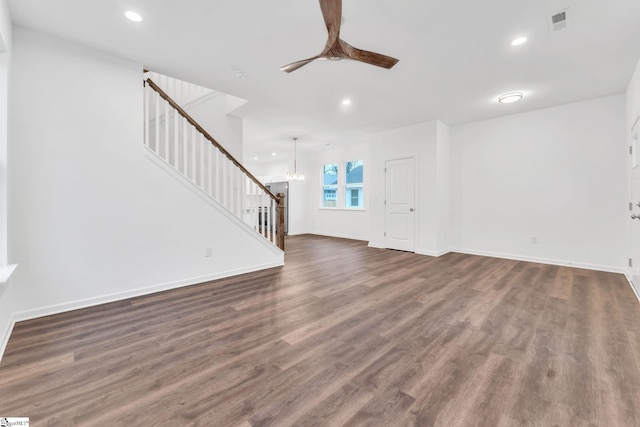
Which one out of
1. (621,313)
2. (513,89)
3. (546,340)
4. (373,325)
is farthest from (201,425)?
(513,89)

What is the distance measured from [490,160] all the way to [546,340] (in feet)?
13.3

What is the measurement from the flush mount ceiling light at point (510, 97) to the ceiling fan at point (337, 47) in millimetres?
2844

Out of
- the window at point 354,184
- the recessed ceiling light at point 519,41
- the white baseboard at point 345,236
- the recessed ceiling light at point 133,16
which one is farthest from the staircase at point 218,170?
the window at point 354,184

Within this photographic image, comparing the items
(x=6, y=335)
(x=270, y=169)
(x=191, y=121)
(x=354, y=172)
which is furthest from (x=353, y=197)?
(x=6, y=335)

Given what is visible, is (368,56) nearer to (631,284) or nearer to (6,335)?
(6,335)

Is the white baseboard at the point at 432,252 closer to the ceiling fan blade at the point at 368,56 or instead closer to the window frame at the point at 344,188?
the window frame at the point at 344,188

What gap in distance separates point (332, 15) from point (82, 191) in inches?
117

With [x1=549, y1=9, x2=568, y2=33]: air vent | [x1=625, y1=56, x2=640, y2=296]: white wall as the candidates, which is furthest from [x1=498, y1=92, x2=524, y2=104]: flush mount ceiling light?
[x1=549, y1=9, x2=568, y2=33]: air vent

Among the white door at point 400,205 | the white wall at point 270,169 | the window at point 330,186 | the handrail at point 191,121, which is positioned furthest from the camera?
the white wall at point 270,169

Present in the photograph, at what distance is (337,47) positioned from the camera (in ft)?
7.21

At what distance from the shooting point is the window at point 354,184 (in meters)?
7.88

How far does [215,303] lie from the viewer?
2914 mm

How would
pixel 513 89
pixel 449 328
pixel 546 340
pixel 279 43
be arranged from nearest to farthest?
pixel 546 340 → pixel 449 328 → pixel 279 43 → pixel 513 89

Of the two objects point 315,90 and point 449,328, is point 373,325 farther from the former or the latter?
point 315,90
